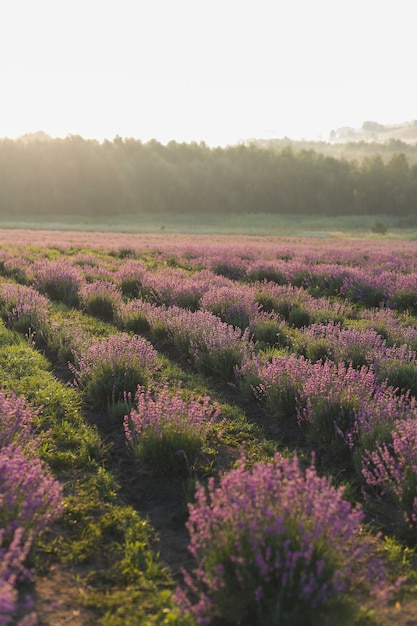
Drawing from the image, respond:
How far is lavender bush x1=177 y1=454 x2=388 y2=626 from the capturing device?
2541 millimetres

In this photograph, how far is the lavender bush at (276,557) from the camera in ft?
8.34

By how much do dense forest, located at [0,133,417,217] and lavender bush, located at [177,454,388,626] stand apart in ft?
268

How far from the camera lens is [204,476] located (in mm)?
4160

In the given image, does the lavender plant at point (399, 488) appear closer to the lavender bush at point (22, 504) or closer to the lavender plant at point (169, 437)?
the lavender plant at point (169, 437)

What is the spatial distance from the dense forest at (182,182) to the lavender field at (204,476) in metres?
78.0

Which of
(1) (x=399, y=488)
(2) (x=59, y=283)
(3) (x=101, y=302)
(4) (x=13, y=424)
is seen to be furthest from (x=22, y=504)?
(2) (x=59, y=283)

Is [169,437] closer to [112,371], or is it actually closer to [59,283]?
[112,371]

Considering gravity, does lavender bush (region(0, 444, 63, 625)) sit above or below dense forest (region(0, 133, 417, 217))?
below

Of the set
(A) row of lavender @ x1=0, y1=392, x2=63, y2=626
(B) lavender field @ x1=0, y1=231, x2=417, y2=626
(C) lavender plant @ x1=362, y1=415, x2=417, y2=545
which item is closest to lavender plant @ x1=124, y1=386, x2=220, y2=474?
(B) lavender field @ x1=0, y1=231, x2=417, y2=626

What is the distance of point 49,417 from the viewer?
516cm

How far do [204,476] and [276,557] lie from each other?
167 cm

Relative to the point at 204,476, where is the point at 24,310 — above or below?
above

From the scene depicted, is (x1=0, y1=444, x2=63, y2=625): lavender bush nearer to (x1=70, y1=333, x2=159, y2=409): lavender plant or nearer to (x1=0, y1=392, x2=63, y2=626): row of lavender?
(x1=0, y1=392, x2=63, y2=626): row of lavender

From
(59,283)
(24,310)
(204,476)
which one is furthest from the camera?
(59,283)
